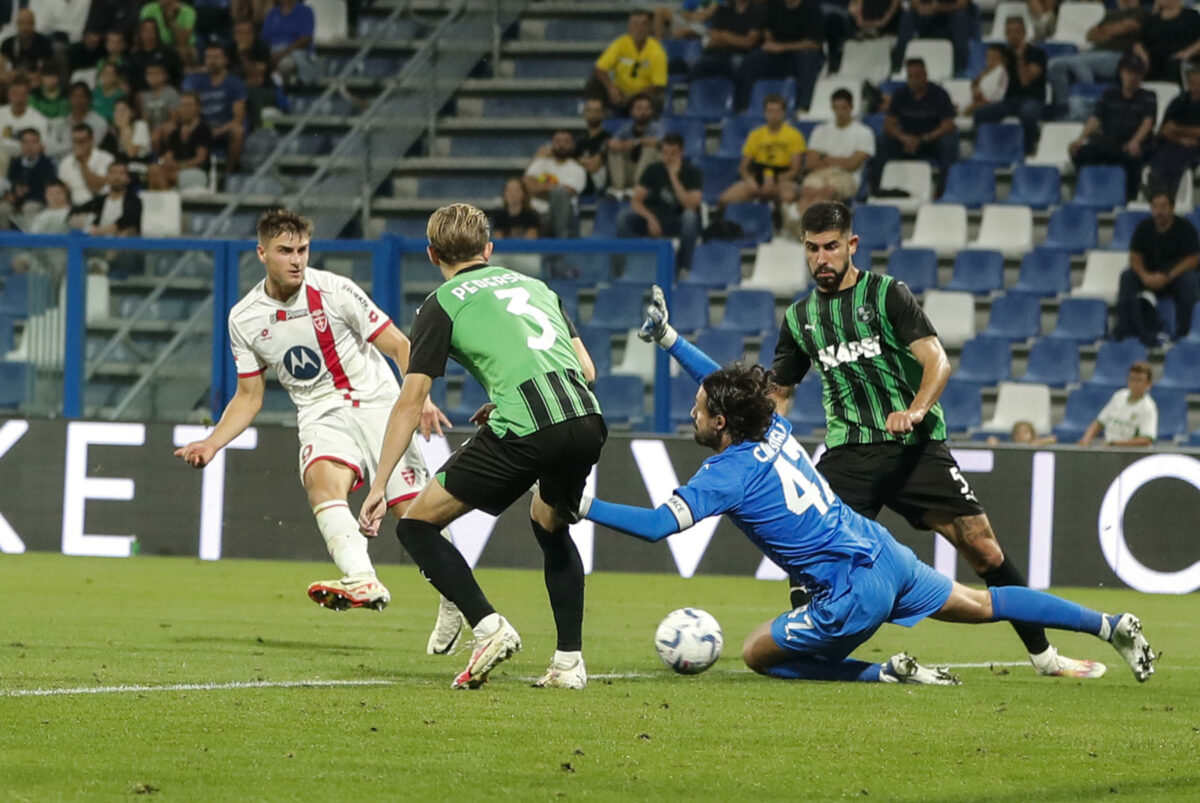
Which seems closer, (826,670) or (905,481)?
(826,670)

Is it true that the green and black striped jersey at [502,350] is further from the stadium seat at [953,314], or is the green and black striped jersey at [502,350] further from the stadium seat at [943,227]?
the stadium seat at [943,227]

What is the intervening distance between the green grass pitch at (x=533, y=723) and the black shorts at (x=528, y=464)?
742mm

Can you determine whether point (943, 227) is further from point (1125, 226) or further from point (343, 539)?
point (343, 539)

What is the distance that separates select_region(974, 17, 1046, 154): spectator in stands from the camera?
18156 millimetres

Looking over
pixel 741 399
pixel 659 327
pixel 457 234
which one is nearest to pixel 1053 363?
pixel 659 327

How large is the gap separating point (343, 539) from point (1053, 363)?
10.1 meters

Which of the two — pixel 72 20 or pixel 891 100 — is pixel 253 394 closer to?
pixel 891 100

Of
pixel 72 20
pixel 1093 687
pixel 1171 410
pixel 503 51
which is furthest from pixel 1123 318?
pixel 72 20

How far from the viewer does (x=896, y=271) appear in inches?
700

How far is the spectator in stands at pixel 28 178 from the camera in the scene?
19453 mm

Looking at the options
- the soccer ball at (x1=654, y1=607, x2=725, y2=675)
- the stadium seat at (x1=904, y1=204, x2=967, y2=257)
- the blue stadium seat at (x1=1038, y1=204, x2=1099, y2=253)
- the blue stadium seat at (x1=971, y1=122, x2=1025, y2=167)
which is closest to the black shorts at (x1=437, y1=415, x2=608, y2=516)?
the soccer ball at (x1=654, y1=607, x2=725, y2=675)

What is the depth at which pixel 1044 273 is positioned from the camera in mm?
17781

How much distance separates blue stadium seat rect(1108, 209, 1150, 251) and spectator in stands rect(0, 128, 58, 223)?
10755 millimetres

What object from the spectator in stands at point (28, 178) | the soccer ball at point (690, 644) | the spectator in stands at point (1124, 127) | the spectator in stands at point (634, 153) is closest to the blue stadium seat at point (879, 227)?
the spectator in stands at point (1124, 127)
